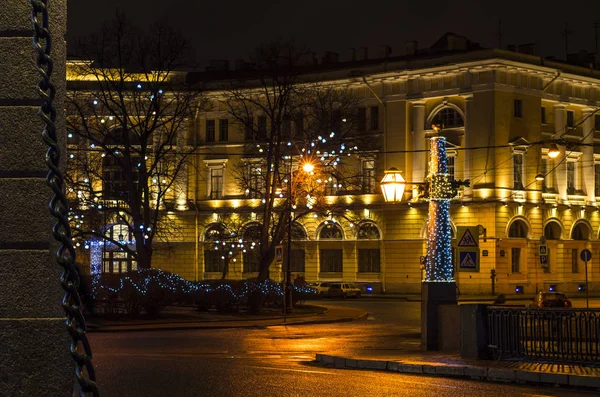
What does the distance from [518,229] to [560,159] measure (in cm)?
613

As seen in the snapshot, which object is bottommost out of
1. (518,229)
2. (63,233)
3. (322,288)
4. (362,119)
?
(322,288)

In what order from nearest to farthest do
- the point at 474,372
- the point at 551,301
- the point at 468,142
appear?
the point at 474,372
the point at 551,301
the point at 468,142

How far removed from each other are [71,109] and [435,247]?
3458cm

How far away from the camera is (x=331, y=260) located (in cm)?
7344

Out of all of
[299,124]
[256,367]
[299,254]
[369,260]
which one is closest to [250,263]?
[299,254]

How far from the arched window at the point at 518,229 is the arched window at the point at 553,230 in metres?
2.27

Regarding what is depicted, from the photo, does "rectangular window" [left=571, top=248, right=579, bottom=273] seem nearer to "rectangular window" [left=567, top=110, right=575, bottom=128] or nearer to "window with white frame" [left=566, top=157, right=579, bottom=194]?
"window with white frame" [left=566, top=157, right=579, bottom=194]

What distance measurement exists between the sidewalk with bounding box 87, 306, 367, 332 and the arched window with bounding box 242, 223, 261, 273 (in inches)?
925

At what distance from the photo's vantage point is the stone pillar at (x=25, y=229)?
5680 millimetres

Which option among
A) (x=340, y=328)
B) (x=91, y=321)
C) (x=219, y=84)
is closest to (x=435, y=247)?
(x=340, y=328)

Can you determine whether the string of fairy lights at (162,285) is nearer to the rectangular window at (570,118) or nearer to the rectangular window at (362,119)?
the rectangular window at (362,119)

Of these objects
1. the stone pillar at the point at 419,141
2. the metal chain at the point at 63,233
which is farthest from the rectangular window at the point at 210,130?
the metal chain at the point at 63,233

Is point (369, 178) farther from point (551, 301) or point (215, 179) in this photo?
point (551, 301)

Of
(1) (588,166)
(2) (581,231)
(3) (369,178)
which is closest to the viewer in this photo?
(3) (369,178)
